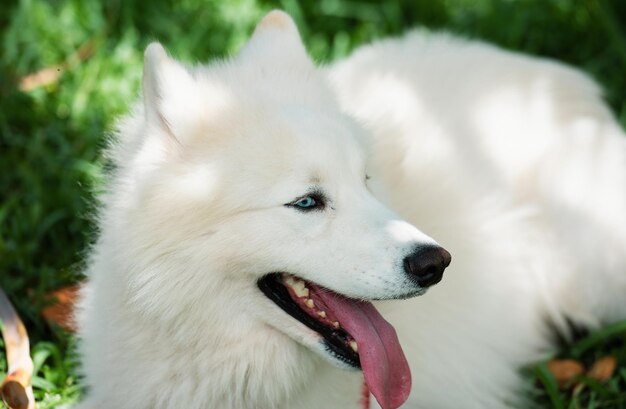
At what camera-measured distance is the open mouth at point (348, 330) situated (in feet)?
10.1

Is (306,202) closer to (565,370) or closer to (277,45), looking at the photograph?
(277,45)

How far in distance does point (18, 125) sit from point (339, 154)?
10.6 ft

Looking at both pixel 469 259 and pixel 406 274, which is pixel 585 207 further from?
pixel 406 274

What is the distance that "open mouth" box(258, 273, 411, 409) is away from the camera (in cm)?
307

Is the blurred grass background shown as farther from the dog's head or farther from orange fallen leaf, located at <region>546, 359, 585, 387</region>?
the dog's head

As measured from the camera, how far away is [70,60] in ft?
20.0

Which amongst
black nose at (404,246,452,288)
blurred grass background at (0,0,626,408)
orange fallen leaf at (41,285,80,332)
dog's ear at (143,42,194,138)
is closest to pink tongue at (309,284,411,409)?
black nose at (404,246,452,288)

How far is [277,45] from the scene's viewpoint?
3.66m

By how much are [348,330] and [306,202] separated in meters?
0.48

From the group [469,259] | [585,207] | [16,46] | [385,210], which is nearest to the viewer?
[385,210]

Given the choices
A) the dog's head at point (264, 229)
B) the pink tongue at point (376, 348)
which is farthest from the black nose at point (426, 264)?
the pink tongue at point (376, 348)

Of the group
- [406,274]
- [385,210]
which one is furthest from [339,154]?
[406,274]

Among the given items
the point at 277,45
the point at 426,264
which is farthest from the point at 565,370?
the point at 277,45

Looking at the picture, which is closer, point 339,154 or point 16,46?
point 339,154
